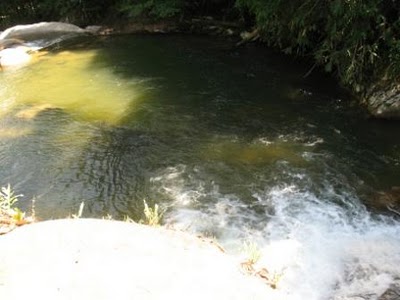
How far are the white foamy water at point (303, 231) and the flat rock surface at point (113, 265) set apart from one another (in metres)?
0.92

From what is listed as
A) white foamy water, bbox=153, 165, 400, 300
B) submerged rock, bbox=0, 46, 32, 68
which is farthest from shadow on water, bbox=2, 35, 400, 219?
A: submerged rock, bbox=0, 46, 32, 68

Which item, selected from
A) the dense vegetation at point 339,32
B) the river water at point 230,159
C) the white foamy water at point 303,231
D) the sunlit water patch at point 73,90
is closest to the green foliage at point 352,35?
the dense vegetation at point 339,32

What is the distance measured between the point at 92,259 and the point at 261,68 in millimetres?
8615

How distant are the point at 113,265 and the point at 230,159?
3.94 m

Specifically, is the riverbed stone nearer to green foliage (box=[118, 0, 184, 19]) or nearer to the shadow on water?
the shadow on water

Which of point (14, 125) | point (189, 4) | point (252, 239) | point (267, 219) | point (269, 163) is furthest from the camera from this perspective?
point (189, 4)

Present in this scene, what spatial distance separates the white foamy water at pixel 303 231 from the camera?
4.82 m

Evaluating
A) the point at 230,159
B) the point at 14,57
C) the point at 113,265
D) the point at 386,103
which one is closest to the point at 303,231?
the point at 230,159

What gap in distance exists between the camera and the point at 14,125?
9273 mm

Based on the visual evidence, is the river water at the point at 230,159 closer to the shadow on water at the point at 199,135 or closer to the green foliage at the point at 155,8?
the shadow on water at the point at 199,135

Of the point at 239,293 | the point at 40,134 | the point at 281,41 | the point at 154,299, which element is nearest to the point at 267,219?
the point at 239,293

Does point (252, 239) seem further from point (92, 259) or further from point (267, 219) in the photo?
point (92, 259)

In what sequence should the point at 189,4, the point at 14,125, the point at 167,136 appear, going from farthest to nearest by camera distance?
the point at 189,4 → the point at 14,125 → the point at 167,136

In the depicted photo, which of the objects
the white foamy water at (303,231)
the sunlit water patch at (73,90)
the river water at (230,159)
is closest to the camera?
the white foamy water at (303,231)
